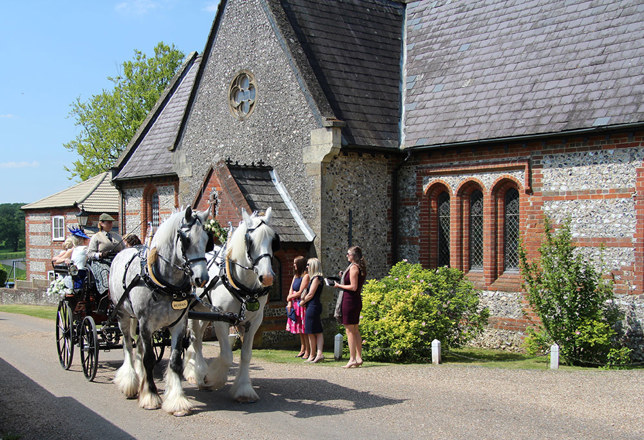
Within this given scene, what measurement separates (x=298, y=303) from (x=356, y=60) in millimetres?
7741

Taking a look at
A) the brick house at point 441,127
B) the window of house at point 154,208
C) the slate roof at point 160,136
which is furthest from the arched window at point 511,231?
the window of house at point 154,208

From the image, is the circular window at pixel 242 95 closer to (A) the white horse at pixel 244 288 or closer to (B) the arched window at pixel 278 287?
(B) the arched window at pixel 278 287

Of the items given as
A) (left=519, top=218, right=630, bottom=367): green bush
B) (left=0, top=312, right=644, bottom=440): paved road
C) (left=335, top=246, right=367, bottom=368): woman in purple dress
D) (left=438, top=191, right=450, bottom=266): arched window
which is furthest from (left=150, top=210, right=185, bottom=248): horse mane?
(left=438, top=191, right=450, bottom=266): arched window

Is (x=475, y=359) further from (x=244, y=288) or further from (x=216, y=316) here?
(x=216, y=316)

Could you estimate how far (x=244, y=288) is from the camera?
824cm

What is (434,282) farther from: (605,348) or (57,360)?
(57,360)

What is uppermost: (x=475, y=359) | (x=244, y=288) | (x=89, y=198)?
(x=89, y=198)

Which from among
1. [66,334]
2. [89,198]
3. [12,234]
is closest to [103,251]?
[66,334]

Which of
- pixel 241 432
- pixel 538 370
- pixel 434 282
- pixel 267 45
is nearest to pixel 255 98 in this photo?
pixel 267 45

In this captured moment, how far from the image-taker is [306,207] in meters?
15.3

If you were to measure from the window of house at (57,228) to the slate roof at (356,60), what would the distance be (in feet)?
79.4

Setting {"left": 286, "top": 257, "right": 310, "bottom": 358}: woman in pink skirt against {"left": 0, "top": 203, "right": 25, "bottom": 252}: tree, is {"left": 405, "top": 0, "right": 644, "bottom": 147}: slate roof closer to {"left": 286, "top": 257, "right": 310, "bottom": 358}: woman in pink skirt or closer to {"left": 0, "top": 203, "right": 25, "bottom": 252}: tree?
Answer: {"left": 286, "top": 257, "right": 310, "bottom": 358}: woman in pink skirt

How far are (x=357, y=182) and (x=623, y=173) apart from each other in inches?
240

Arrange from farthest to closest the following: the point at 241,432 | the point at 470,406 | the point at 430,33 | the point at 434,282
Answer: the point at 430,33, the point at 434,282, the point at 470,406, the point at 241,432
